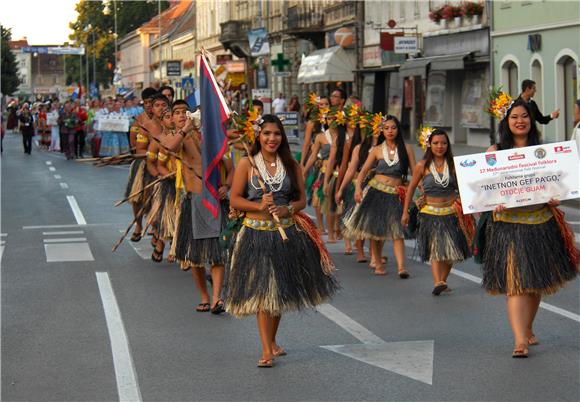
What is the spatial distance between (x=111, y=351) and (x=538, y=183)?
3.14 metres

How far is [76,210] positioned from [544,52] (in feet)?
55.4

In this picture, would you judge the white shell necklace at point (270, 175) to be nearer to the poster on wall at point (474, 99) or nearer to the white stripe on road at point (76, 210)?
the white stripe on road at point (76, 210)

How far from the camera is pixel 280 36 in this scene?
6981 cm

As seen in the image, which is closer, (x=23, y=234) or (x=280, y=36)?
(x=23, y=234)

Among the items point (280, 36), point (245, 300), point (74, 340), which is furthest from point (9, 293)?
point (280, 36)

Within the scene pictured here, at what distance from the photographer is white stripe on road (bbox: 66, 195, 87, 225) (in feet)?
67.3

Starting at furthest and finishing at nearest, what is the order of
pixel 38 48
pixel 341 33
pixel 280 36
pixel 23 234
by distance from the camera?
pixel 38 48 → pixel 280 36 → pixel 341 33 → pixel 23 234

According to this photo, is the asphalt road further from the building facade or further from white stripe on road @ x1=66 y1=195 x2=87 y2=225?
the building facade

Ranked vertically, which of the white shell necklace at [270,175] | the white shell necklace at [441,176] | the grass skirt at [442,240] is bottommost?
the grass skirt at [442,240]

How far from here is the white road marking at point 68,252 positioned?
15523mm

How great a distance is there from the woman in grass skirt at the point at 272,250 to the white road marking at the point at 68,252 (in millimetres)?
6705

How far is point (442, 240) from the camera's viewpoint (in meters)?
12.0

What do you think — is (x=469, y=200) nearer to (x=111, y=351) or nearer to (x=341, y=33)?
(x=111, y=351)

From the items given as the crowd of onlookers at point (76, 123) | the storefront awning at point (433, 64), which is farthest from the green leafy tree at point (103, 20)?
the storefront awning at point (433, 64)
